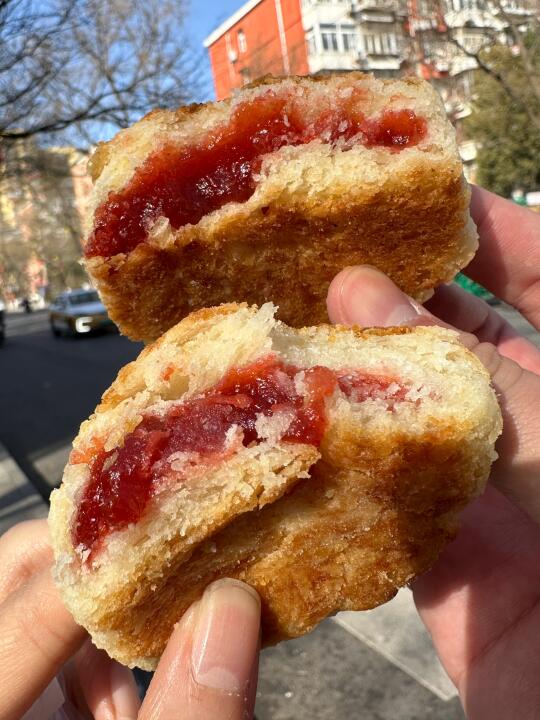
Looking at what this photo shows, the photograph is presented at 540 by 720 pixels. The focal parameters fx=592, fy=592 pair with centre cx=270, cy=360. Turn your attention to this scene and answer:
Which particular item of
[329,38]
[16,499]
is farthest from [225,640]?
[329,38]

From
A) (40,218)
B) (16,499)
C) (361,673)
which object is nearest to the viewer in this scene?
(361,673)

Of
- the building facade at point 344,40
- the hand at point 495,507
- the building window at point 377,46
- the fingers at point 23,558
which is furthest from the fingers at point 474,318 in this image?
the building window at point 377,46

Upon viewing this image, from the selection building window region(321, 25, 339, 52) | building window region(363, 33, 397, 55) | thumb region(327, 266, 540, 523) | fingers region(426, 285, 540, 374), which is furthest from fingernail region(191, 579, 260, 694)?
building window region(321, 25, 339, 52)

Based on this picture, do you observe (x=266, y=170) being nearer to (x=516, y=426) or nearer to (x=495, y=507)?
(x=516, y=426)

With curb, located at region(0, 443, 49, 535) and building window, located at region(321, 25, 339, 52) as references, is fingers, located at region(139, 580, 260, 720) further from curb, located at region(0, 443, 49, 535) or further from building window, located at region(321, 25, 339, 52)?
building window, located at region(321, 25, 339, 52)

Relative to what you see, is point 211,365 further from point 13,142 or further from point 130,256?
point 13,142

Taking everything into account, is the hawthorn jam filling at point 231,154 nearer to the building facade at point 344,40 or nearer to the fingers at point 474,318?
the fingers at point 474,318
